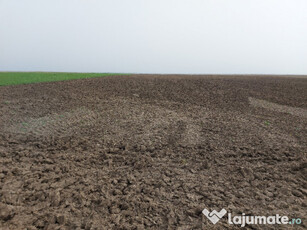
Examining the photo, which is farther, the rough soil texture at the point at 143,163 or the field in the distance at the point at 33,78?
the field in the distance at the point at 33,78

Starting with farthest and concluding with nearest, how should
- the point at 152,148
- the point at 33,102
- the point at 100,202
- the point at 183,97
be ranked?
the point at 183,97, the point at 33,102, the point at 152,148, the point at 100,202

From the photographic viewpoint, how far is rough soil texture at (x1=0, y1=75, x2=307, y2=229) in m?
4.04

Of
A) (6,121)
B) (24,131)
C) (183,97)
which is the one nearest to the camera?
(24,131)

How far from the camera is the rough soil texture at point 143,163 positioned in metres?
4.04

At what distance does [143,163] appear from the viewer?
589 cm

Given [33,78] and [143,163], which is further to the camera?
[33,78]

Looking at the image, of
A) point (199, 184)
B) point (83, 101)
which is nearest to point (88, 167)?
point (199, 184)

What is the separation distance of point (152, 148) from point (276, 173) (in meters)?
3.36

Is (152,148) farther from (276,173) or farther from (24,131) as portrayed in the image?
A: (24,131)

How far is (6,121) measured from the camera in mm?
8992

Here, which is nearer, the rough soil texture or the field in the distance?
the rough soil texture

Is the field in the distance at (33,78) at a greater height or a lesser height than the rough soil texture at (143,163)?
→ greater

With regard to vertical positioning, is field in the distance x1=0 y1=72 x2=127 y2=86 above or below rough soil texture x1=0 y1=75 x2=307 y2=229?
above

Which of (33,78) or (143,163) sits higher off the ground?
(33,78)
